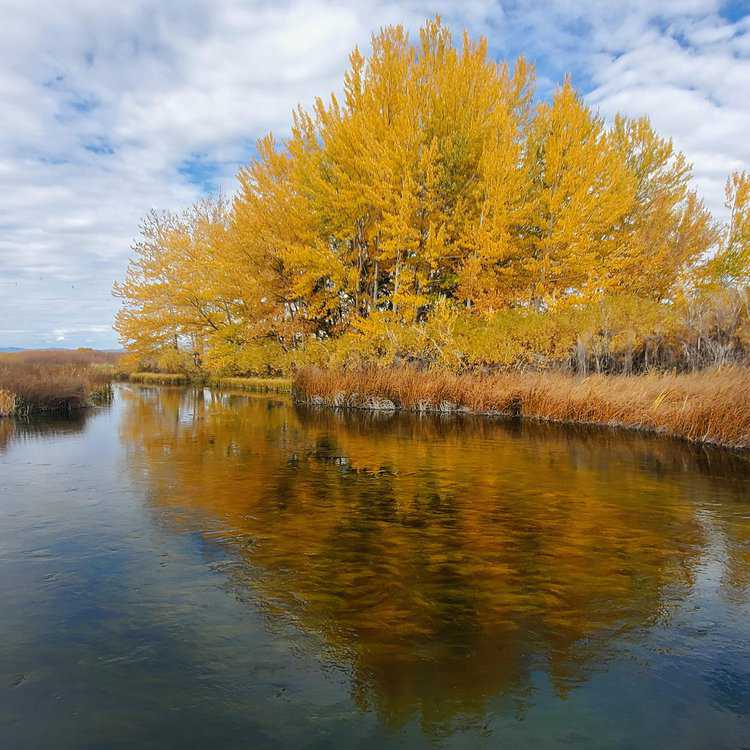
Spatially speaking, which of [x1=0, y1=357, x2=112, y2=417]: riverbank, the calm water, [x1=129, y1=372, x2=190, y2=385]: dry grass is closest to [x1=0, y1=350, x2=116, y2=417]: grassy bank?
[x1=0, y1=357, x2=112, y2=417]: riverbank

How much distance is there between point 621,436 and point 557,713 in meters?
11.7

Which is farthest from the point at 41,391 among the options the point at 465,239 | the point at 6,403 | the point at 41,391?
the point at 465,239

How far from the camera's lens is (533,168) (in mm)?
20484

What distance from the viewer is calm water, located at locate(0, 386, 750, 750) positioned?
121 inches

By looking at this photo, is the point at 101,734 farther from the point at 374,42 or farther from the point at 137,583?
the point at 374,42

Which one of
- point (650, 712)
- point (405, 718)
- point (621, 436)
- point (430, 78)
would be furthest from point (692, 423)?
point (430, 78)

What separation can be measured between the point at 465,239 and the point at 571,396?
7.07 m

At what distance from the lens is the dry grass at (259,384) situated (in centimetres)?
2776

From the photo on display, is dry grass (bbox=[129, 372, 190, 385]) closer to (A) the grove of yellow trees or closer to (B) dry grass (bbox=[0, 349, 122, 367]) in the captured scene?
(B) dry grass (bbox=[0, 349, 122, 367])

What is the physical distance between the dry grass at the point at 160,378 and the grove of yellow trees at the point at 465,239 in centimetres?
1019

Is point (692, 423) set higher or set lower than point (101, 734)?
higher

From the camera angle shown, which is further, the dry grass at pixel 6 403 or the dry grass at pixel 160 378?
the dry grass at pixel 160 378

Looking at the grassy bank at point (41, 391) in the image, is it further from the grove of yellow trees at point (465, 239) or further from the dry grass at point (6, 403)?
the grove of yellow trees at point (465, 239)

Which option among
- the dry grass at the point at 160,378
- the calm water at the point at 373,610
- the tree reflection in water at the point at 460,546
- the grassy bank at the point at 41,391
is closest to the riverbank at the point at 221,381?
the dry grass at the point at 160,378
